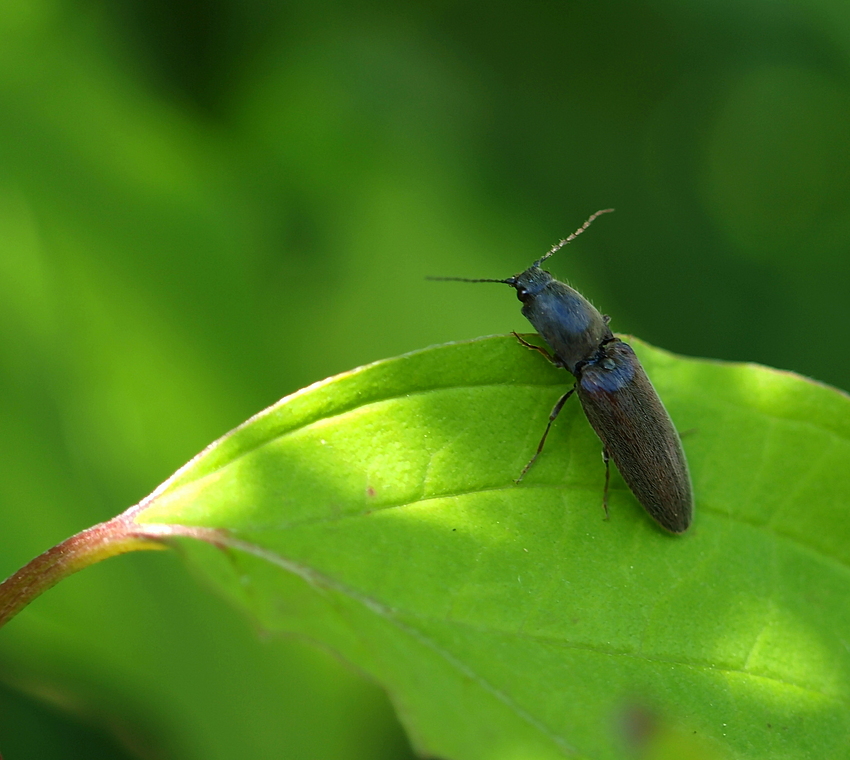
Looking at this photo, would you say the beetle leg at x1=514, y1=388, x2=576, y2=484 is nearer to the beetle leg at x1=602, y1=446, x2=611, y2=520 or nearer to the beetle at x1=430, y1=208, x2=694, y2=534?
the beetle at x1=430, y1=208, x2=694, y2=534

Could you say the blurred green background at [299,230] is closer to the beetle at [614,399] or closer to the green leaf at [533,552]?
the beetle at [614,399]

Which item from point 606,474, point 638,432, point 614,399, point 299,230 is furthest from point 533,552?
point 299,230

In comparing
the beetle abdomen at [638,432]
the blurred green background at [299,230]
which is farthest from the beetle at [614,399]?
the blurred green background at [299,230]

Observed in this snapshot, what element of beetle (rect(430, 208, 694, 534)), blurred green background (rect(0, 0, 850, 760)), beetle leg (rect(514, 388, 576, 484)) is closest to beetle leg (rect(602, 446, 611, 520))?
beetle (rect(430, 208, 694, 534))

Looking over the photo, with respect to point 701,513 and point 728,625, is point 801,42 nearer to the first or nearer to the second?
point 701,513

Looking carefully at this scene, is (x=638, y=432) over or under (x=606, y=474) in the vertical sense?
under

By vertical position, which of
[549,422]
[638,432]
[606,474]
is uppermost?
[549,422]

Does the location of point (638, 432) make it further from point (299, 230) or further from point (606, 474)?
point (299, 230)
